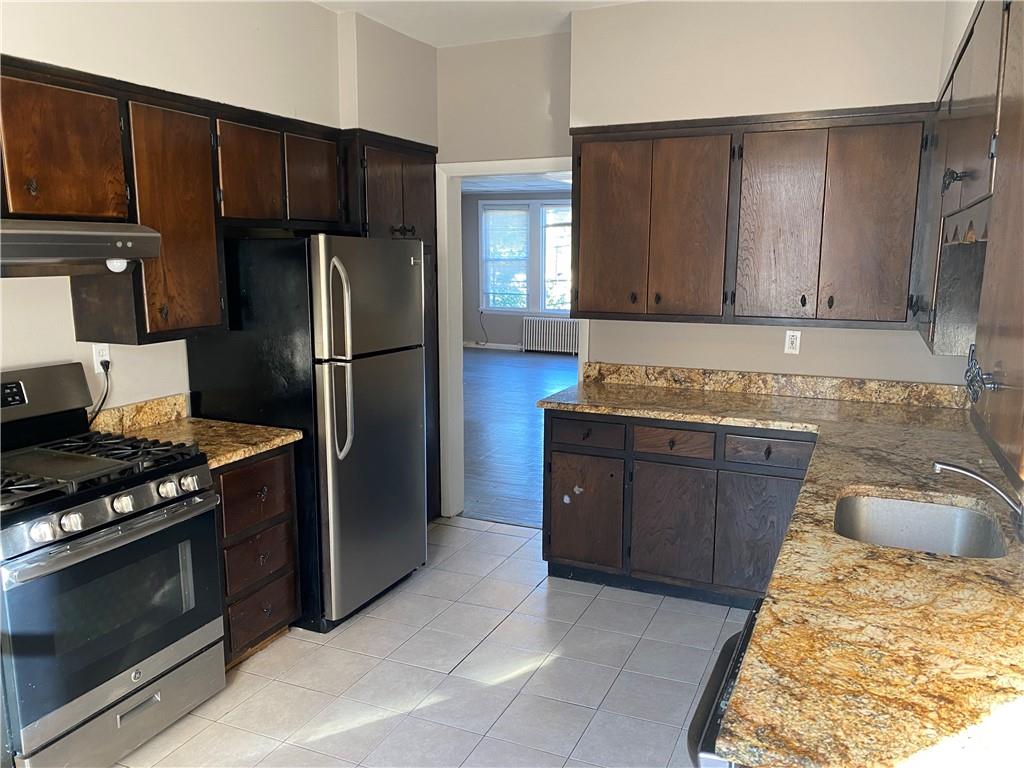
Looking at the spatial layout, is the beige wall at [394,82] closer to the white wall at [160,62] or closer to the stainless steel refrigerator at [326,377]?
the white wall at [160,62]

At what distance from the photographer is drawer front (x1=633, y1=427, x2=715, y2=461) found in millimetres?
3314

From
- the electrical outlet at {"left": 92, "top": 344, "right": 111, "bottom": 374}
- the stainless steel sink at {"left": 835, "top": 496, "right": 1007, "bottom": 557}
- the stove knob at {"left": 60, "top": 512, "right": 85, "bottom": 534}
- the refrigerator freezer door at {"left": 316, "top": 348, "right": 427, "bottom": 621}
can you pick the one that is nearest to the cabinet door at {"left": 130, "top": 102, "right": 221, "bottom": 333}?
the electrical outlet at {"left": 92, "top": 344, "right": 111, "bottom": 374}

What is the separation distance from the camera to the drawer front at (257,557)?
9.27 ft

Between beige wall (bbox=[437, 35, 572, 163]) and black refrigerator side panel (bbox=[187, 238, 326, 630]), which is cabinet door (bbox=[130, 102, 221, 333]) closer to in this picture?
black refrigerator side panel (bbox=[187, 238, 326, 630])

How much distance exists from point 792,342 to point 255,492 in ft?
8.44

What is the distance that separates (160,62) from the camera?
9.16 feet

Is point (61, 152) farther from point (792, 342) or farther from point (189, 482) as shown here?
point (792, 342)

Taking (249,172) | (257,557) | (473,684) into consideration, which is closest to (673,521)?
(473,684)

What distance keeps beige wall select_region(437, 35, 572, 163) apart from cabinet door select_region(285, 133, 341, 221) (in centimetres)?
87

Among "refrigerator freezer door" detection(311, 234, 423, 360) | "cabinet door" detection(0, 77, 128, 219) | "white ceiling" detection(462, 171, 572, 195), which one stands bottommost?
"refrigerator freezer door" detection(311, 234, 423, 360)

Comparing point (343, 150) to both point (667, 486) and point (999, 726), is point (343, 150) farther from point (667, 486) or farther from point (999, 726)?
point (999, 726)

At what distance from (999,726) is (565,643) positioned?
7.14ft

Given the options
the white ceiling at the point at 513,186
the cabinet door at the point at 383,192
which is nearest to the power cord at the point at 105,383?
the cabinet door at the point at 383,192

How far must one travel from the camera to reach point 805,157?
10.7 ft
